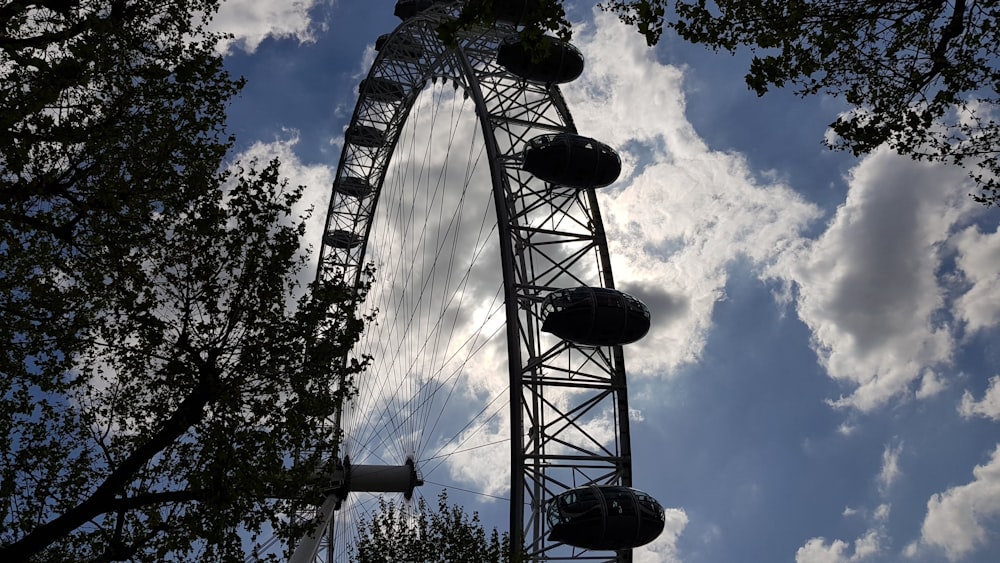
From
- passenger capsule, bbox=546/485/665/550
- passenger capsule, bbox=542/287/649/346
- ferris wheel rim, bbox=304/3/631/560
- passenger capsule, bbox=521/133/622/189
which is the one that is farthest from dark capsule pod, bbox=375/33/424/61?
passenger capsule, bbox=546/485/665/550

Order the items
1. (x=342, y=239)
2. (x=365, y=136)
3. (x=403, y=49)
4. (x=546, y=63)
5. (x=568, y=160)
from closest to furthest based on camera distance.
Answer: (x=568, y=160), (x=546, y=63), (x=403, y=49), (x=365, y=136), (x=342, y=239)

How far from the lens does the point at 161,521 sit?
10.1 meters

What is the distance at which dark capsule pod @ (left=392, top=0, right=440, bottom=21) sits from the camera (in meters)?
37.2

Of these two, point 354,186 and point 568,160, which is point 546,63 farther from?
point 354,186

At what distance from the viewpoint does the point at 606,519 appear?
722 inches

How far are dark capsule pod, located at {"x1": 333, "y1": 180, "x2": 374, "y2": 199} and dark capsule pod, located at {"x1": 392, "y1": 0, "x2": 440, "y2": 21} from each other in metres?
8.86

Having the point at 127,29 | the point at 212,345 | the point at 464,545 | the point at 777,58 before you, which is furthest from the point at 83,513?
the point at 464,545

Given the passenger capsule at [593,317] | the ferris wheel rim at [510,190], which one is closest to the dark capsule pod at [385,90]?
the ferris wheel rim at [510,190]

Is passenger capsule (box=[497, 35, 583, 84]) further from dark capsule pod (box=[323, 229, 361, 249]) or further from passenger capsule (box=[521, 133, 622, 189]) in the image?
dark capsule pod (box=[323, 229, 361, 249])

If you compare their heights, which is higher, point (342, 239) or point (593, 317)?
point (342, 239)

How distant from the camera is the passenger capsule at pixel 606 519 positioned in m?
18.4

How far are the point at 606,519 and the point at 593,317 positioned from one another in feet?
16.8

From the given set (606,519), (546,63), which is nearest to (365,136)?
(546,63)

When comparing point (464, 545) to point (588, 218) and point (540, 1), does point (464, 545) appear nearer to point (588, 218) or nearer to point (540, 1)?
point (588, 218)
